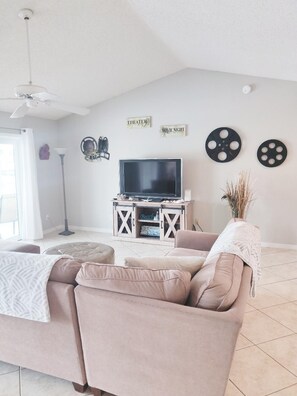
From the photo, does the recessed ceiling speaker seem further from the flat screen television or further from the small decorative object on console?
the small decorative object on console

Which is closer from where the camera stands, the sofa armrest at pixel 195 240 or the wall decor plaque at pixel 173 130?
the sofa armrest at pixel 195 240

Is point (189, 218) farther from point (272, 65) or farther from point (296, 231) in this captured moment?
point (272, 65)

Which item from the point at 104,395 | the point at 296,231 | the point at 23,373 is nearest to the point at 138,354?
the point at 104,395

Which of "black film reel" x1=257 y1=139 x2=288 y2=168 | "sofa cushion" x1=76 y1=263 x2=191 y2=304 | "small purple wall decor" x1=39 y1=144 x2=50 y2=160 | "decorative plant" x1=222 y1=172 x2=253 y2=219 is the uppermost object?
"small purple wall decor" x1=39 y1=144 x2=50 y2=160

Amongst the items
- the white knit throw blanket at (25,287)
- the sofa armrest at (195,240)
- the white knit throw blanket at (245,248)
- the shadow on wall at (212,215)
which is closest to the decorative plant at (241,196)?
the shadow on wall at (212,215)

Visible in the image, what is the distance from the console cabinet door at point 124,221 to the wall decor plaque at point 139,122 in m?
1.46

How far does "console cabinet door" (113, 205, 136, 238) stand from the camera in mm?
4938

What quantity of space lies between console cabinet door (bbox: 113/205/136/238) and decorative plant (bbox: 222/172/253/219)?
1.61m

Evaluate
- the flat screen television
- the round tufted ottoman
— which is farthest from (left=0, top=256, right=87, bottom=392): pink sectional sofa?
the flat screen television

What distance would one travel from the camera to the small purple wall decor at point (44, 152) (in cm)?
540

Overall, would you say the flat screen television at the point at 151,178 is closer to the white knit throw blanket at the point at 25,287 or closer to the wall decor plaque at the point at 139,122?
the wall decor plaque at the point at 139,122

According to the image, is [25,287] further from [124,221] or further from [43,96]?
[124,221]

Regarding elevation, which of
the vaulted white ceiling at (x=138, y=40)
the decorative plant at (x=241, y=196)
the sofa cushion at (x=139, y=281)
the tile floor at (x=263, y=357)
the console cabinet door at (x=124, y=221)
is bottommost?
the tile floor at (x=263, y=357)

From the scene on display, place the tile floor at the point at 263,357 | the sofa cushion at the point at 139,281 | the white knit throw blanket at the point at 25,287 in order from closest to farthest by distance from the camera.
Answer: the sofa cushion at the point at 139,281 → the white knit throw blanket at the point at 25,287 → the tile floor at the point at 263,357
